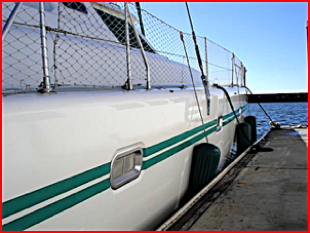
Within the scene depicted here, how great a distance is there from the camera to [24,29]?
2479 millimetres

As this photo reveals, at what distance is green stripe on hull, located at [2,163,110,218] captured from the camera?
130 centimetres

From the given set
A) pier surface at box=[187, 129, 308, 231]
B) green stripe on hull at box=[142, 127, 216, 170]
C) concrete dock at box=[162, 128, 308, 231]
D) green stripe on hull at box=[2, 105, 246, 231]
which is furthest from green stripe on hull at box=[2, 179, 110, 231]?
pier surface at box=[187, 129, 308, 231]

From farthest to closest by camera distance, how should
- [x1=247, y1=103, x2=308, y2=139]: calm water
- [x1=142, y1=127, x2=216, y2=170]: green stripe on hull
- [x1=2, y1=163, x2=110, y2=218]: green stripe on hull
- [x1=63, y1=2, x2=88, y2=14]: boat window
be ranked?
[x1=247, y1=103, x2=308, y2=139]: calm water < [x1=63, y1=2, x2=88, y2=14]: boat window < [x1=142, y1=127, x2=216, y2=170]: green stripe on hull < [x1=2, y1=163, x2=110, y2=218]: green stripe on hull

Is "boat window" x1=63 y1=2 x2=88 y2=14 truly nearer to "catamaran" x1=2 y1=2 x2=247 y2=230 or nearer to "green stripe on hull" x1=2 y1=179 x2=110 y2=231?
"catamaran" x1=2 y1=2 x2=247 y2=230

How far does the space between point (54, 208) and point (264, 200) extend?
2110mm

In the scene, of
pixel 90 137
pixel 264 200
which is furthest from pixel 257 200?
pixel 90 137

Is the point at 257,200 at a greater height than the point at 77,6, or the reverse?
the point at 77,6

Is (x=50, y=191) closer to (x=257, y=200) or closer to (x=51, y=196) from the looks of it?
(x=51, y=196)

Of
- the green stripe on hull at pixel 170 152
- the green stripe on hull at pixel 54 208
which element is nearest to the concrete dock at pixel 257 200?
the green stripe on hull at pixel 170 152

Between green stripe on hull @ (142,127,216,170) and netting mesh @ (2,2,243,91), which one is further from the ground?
netting mesh @ (2,2,243,91)

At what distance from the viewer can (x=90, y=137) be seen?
5.57 ft

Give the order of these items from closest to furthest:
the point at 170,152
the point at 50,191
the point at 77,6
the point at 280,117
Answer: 1. the point at 50,191
2. the point at 170,152
3. the point at 77,6
4. the point at 280,117

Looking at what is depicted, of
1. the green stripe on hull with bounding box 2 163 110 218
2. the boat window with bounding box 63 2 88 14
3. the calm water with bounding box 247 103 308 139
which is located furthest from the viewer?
the calm water with bounding box 247 103 308 139

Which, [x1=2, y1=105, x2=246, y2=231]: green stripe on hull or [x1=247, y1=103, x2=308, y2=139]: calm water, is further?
[x1=247, y1=103, x2=308, y2=139]: calm water
